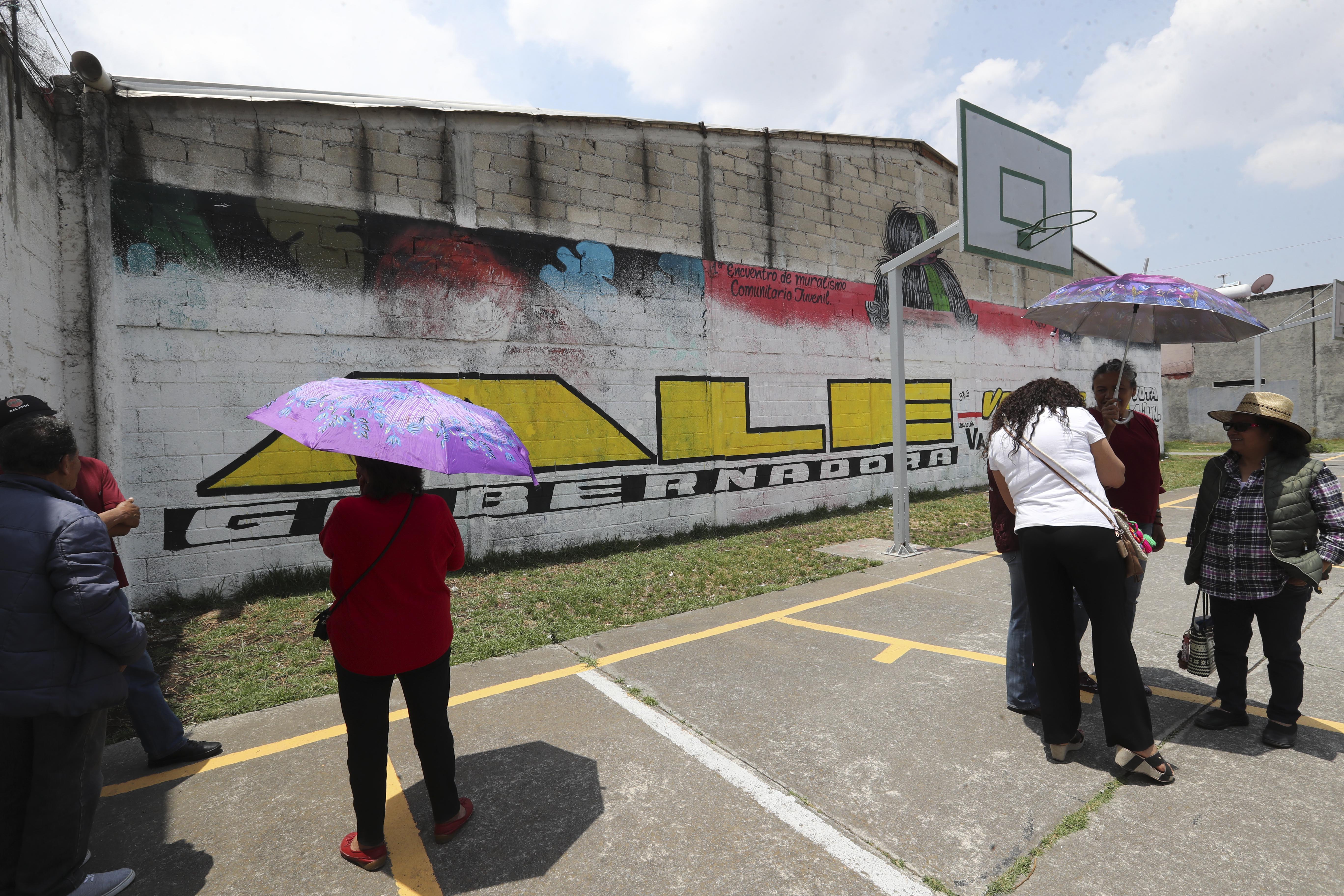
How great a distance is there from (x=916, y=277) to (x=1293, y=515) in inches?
399

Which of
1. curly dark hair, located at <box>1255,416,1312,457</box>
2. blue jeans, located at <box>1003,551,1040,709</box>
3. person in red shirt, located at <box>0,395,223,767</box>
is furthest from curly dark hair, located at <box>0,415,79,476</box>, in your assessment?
curly dark hair, located at <box>1255,416,1312,457</box>

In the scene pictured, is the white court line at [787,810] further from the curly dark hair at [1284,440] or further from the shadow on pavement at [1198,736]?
the curly dark hair at [1284,440]

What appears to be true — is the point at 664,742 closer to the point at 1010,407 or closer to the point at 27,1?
the point at 1010,407

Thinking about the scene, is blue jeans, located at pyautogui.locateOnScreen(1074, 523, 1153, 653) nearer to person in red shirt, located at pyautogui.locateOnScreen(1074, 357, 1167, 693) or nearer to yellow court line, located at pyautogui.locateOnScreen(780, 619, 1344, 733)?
person in red shirt, located at pyautogui.locateOnScreen(1074, 357, 1167, 693)

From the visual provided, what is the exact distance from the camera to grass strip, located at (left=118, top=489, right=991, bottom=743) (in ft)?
15.2

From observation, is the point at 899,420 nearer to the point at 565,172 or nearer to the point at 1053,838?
the point at 565,172

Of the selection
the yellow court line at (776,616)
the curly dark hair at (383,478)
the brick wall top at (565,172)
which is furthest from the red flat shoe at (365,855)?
the brick wall top at (565,172)

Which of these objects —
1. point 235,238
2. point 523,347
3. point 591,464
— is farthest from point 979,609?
point 235,238

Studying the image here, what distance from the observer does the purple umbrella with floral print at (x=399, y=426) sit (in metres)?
2.30

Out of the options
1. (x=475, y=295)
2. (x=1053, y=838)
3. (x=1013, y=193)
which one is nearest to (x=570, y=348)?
(x=475, y=295)

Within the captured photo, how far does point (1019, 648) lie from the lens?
3.67 meters

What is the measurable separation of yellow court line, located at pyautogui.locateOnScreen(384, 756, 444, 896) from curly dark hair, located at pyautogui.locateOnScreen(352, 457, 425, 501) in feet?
4.63

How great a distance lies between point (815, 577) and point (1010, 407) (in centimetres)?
407

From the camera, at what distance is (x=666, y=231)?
9250 millimetres
